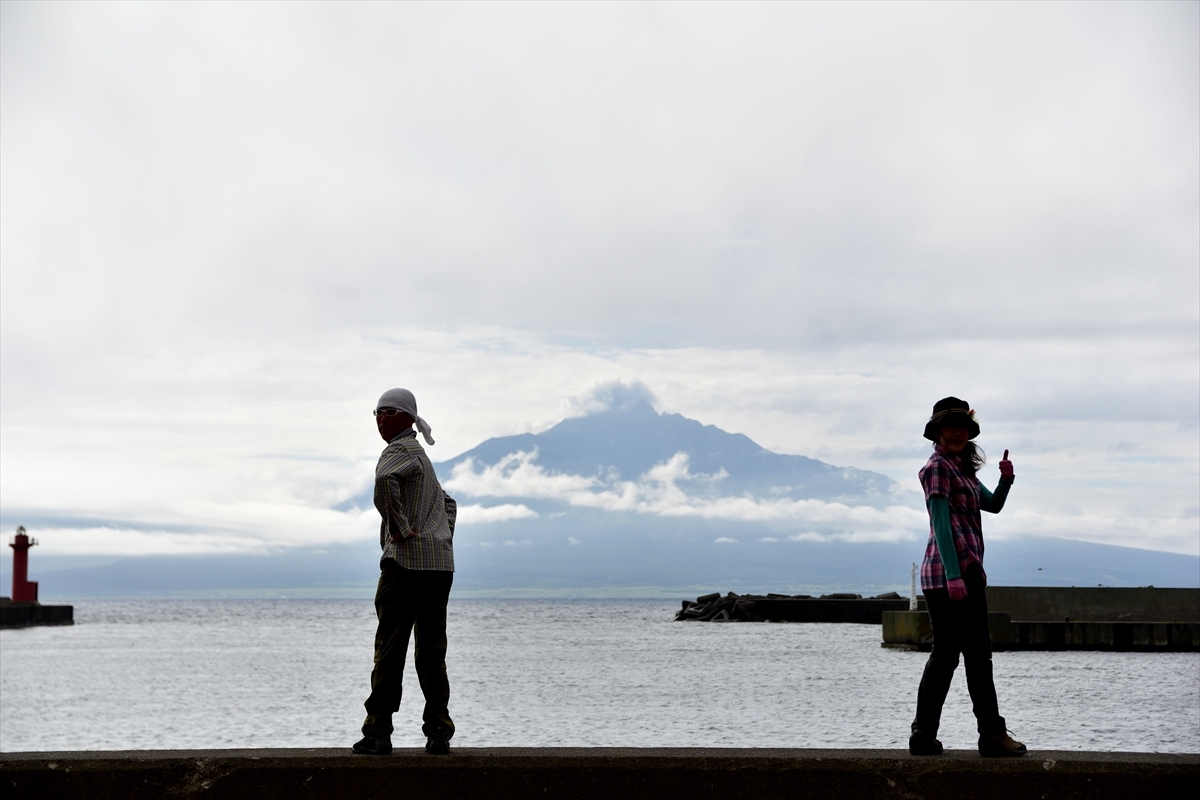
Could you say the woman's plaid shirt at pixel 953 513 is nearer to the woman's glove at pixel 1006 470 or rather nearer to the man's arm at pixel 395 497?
the woman's glove at pixel 1006 470

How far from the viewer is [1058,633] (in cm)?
3859

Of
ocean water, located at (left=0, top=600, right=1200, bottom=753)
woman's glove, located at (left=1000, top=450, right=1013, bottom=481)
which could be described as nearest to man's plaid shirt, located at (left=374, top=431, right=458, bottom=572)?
woman's glove, located at (left=1000, top=450, right=1013, bottom=481)

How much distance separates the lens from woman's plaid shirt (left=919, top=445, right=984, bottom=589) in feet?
21.8


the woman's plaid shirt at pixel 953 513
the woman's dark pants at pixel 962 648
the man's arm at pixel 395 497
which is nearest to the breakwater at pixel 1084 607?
the woman's dark pants at pixel 962 648

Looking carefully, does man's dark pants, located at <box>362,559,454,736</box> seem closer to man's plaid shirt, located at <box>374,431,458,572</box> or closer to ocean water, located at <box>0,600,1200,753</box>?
man's plaid shirt, located at <box>374,431,458,572</box>

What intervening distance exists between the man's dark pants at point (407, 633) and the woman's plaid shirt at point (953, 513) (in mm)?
2393

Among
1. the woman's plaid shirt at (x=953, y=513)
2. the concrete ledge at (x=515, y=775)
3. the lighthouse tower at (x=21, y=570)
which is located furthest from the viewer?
the lighthouse tower at (x=21, y=570)

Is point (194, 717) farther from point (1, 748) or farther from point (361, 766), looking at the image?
point (361, 766)

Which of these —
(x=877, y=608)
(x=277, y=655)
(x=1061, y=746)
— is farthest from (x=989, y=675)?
(x=877, y=608)

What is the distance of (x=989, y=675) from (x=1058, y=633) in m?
34.2

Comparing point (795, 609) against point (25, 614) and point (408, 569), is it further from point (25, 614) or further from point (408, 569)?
point (408, 569)

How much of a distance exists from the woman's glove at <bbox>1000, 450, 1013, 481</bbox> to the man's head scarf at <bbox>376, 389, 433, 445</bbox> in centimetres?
288

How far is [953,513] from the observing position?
6.71m

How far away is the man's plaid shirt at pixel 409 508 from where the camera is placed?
21.9 feet
